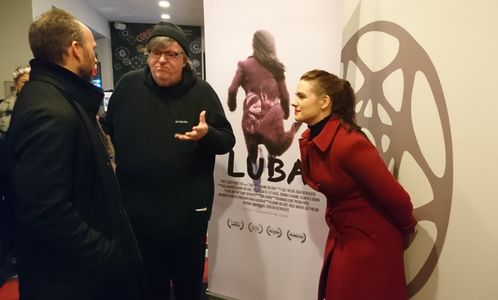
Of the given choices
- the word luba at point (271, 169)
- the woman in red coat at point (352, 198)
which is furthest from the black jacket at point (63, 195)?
the word luba at point (271, 169)

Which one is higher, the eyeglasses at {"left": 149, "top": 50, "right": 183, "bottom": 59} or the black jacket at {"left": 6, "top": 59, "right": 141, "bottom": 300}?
the eyeglasses at {"left": 149, "top": 50, "right": 183, "bottom": 59}

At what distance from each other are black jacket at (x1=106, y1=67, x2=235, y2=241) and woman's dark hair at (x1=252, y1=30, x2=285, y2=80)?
1.44 ft

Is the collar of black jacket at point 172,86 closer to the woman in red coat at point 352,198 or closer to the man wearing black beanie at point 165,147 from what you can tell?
the man wearing black beanie at point 165,147

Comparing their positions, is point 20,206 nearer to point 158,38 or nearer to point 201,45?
point 158,38

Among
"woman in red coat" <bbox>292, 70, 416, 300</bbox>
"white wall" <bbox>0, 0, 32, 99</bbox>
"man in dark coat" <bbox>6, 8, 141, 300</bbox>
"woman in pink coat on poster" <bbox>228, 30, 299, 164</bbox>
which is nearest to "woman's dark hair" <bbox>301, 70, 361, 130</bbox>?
"woman in red coat" <bbox>292, 70, 416, 300</bbox>

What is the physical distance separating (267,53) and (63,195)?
129 cm

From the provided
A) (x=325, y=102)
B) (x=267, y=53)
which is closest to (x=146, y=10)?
(x=267, y=53)

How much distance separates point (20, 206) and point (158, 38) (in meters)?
0.92

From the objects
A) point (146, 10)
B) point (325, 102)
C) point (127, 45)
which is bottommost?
point (325, 102)

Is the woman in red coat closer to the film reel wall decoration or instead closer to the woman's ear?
the woman's ear

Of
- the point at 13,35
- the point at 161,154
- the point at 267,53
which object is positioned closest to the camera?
the point at 161,154

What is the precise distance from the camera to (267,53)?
1.96 m

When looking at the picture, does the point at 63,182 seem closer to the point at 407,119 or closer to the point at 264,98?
the point at 264,98

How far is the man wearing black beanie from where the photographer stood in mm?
1652
